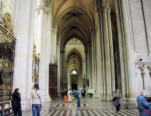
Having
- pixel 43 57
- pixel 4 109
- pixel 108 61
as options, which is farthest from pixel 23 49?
pixel 108 61

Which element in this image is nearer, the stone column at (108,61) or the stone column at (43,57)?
the stone column at (43,57)

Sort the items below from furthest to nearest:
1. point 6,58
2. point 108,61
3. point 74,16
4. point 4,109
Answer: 1. point 74,16
2. point 108,61
3. point 6,58
4. point 4,109

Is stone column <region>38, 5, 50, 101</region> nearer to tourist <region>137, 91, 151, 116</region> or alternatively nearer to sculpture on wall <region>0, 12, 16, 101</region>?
sculpture on wall <region>0, 12, 16, 101</region>

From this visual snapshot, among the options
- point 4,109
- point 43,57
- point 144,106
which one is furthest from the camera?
point 43,57

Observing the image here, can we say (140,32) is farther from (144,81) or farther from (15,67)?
(15,67)

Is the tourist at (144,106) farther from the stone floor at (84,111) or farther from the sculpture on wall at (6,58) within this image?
the sculpture on wall at (6,58)

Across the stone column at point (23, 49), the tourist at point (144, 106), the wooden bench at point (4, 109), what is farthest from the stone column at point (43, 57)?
the tourist at point (144, 106)

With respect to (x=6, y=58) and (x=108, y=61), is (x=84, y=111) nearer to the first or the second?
(x=6, y=58)

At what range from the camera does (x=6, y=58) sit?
22.4 ft

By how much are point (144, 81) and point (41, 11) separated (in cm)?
1109

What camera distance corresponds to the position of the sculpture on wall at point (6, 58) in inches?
251

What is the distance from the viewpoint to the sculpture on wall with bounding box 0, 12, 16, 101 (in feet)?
20.9

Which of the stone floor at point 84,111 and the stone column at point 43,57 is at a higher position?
the stone column at point 43,57

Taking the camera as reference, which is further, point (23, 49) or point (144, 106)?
point (23, 49)
